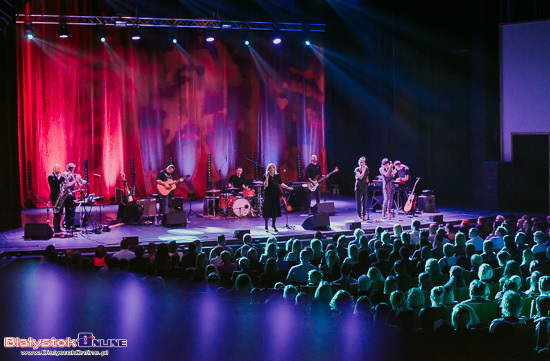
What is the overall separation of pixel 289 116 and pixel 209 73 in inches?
123

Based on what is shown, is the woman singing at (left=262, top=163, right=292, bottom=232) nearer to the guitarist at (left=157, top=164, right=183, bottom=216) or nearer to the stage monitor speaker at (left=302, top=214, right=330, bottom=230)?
the stage monitor speaker at (left=302, top=214, right=330, bottom=230)

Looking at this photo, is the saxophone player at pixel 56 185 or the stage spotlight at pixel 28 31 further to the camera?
the stage spotlight at pixel 28 31

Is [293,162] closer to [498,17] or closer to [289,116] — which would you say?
[289,116]

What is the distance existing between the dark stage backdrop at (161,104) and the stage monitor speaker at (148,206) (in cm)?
423

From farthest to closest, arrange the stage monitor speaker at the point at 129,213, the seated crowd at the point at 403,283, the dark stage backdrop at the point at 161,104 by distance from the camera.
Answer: the dark stage backdrop at the point at 161,104
the stage monitor speaker at the point at 129,213
the seated crowd at the point at 403,283

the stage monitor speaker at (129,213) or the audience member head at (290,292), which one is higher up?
the stage monitor speaker at (129,213)

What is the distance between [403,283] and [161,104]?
13.7m

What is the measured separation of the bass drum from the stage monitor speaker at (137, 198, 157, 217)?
2.09 metres

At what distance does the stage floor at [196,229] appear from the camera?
1256cm

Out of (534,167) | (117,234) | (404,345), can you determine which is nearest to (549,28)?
(534,167)

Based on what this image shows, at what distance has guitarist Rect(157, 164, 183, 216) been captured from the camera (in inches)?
600

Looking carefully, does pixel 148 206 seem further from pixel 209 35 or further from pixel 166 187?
pixel 209 35

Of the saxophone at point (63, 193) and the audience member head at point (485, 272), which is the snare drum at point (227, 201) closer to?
the saxophone at point (63, 193)

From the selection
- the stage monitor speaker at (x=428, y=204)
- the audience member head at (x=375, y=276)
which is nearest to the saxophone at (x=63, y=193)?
the audience member head at (x=375, y=276)
